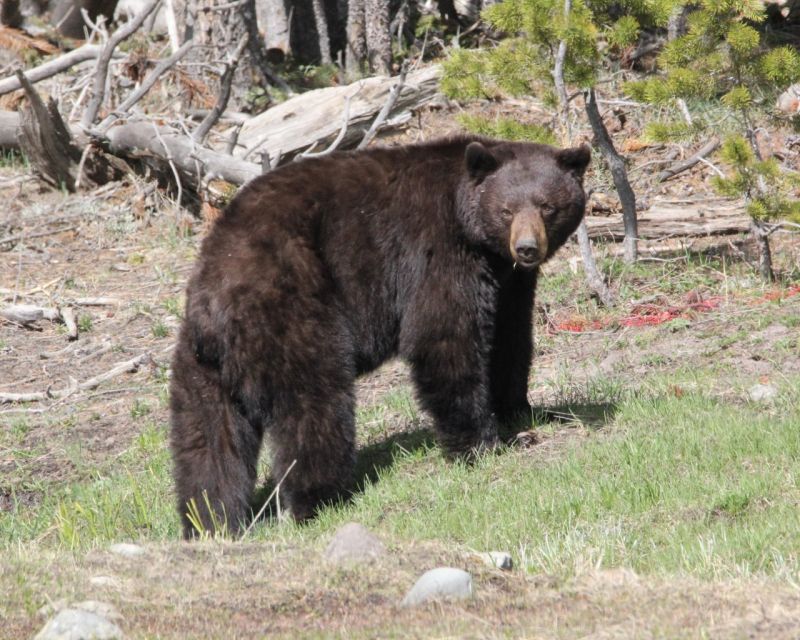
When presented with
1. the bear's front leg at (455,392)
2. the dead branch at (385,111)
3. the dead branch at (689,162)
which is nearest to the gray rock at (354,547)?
the bear's front leg at (455,392)

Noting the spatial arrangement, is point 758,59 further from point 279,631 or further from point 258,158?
point 279,631

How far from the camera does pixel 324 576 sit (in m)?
4.72

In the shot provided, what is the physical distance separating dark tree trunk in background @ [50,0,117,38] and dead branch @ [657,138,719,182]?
11533mm

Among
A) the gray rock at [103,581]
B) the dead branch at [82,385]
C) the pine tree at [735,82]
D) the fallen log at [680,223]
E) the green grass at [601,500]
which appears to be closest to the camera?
the gray rock at [103,581]

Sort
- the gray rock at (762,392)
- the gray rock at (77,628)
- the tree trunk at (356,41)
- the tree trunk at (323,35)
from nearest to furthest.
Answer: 1. the gray rock at (77,628)
2. the gray rock at (762,392)
3. the tree trunk at (356,41)
4. the tree trunk at (323,35)

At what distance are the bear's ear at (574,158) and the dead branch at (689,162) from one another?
5651 millimetres

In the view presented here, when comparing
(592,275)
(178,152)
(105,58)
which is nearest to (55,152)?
(105,58)

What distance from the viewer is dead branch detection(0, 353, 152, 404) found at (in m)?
10.2

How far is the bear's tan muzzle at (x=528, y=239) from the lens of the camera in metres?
7.00

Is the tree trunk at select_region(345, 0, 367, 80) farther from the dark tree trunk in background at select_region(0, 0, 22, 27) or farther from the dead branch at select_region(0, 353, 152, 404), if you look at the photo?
the dead branch at select_region(0, 353, 152, 404)

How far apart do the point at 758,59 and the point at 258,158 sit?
6.33 meters

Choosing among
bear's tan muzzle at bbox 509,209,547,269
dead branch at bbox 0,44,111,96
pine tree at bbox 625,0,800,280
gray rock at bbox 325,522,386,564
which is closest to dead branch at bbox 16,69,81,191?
dead branch at bbox 0,44,111,96

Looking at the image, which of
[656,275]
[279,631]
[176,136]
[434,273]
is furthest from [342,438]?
[176,136]

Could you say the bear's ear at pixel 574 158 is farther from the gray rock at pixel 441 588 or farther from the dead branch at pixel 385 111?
the dead branch at pixel 385 111
